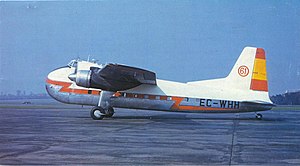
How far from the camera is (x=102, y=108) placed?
15.4 meters

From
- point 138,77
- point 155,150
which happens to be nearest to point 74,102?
point 138,77

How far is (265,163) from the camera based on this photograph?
609 cm

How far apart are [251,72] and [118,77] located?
18.6 ft

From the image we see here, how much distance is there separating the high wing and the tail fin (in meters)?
3.73

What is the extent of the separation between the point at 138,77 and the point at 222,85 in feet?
12.4

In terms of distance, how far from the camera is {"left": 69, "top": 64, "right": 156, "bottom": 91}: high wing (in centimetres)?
1417

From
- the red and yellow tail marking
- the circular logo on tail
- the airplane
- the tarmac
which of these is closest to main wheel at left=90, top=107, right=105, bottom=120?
the airplane

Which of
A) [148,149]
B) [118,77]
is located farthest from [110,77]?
[148,149]

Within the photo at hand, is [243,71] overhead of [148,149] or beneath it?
overhead

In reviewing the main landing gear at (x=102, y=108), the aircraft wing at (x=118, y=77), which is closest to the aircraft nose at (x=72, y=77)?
the aircraft wing at (x=118, y=77)

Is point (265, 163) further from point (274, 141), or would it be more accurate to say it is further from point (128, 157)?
point (274, 141)

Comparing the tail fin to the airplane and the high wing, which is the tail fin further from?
the high wing

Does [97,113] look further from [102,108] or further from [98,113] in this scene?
[102,108]

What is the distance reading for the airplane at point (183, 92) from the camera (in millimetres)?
15499
